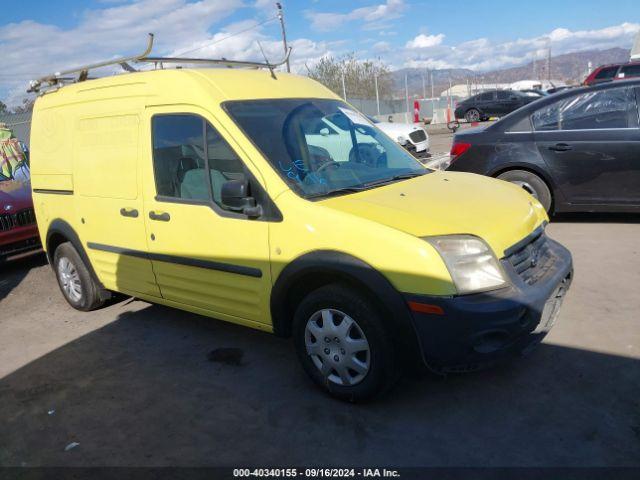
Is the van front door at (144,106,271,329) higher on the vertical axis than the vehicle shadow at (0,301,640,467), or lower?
higher

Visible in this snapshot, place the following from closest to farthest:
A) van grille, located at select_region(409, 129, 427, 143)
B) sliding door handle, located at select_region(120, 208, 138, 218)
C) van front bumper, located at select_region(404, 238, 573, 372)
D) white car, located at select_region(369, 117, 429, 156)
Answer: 1. van front bumper, located at select_region(404, 238, 573, 372)
2. sliding door handle, located at select_region(120, 208, 138, 218)
3. white car, located at select_region(369, 117, 429, 156)
4. van grille, located at select_region(409, 129, 427, 143)

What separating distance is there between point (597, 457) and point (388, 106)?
33.7m

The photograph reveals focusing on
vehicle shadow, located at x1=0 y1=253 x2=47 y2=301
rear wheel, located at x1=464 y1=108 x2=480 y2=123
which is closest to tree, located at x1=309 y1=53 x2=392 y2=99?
rear wheel, located at x1=464 y1=108 x2=480 y2=123

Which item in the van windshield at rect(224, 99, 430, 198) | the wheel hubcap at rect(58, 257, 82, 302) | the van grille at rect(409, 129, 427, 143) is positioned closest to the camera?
the van windshield at rect(224, 99, 430, 198)

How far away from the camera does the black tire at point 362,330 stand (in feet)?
9.95

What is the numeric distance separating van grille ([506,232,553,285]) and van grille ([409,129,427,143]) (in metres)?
9.47

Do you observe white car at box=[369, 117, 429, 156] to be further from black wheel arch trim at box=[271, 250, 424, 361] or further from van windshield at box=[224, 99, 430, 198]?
black wheel arch trim at box=[271, 250, 424, 361]

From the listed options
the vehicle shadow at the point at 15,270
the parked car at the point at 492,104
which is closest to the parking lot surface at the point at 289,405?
the vehicle shadow at the point at 15,270

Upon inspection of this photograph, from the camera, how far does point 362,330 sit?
3.09 m

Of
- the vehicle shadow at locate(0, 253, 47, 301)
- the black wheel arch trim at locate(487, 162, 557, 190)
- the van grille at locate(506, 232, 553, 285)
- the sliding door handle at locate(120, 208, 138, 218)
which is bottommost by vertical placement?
the vehicle shadow at locate(0, 253, 47, 301)

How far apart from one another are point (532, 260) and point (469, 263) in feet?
2.11

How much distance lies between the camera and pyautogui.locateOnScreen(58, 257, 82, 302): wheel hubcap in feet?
17.3

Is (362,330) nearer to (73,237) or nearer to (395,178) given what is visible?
(395,178)

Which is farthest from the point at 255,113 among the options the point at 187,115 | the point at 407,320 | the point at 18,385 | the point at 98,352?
the point at 18,385
